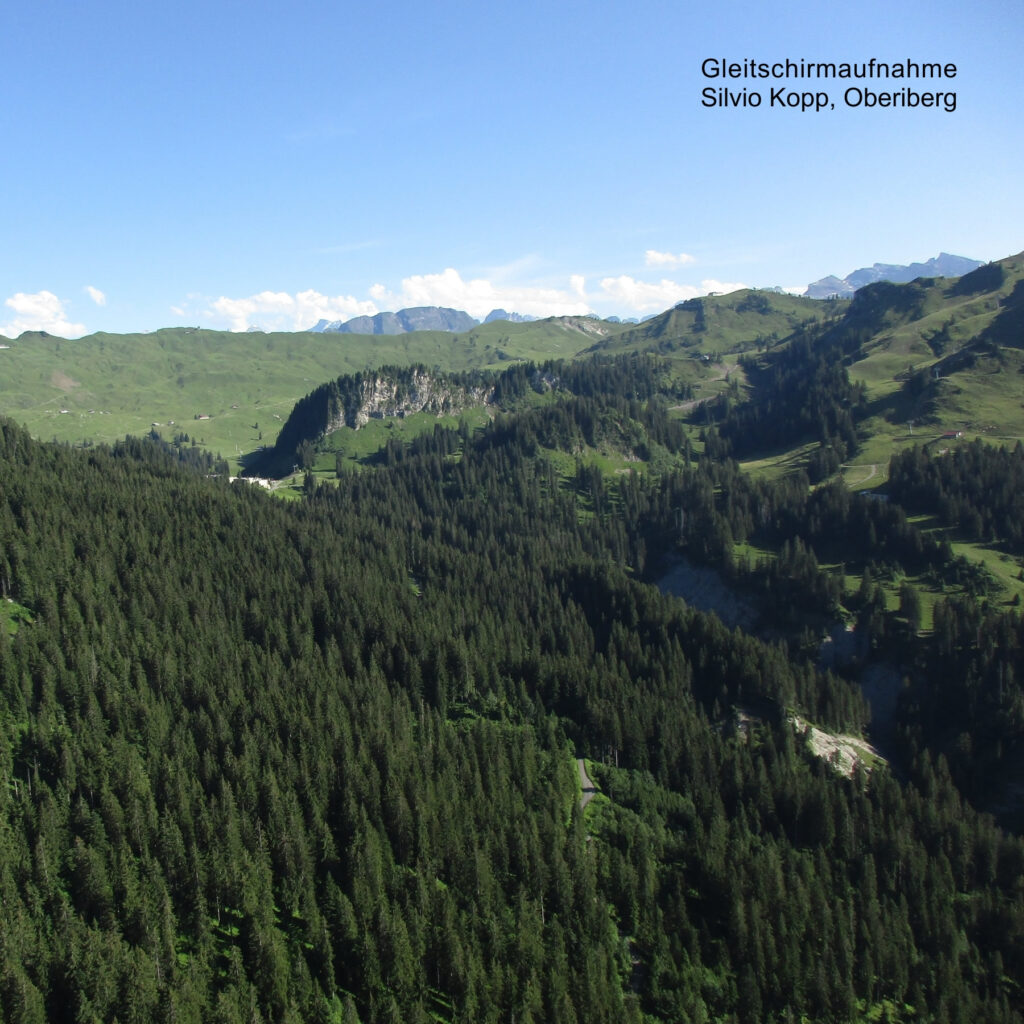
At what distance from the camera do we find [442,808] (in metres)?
88.7

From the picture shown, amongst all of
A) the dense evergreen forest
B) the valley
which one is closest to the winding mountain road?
the valley

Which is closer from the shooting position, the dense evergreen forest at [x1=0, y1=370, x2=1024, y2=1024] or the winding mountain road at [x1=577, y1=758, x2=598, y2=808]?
the dense evergreen forest at [x1=0, y1=370, x2=1024, y2=1024]

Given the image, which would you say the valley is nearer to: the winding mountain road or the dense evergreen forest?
the dense evergreen forest

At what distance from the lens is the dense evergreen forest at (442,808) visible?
66438mm

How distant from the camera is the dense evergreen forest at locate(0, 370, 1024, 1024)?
66.4m

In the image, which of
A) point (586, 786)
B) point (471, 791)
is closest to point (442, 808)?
point (471, 791)

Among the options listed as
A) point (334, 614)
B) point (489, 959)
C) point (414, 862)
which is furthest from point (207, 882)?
point (334, 614)

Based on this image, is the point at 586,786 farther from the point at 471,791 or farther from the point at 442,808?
the point at 442,808

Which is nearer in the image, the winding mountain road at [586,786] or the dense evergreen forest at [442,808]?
the dense evergreen forest at [442,808]

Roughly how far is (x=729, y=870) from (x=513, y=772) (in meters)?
28.9

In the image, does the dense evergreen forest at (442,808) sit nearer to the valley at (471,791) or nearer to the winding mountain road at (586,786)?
the valley at (471,791)

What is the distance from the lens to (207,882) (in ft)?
232

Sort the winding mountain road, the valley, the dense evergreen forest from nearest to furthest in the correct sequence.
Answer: the dense evergreen forest
the valley
the winding mountain road

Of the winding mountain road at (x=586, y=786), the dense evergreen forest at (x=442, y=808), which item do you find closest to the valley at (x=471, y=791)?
the dense evergreen forest at (x=442, y=808)
